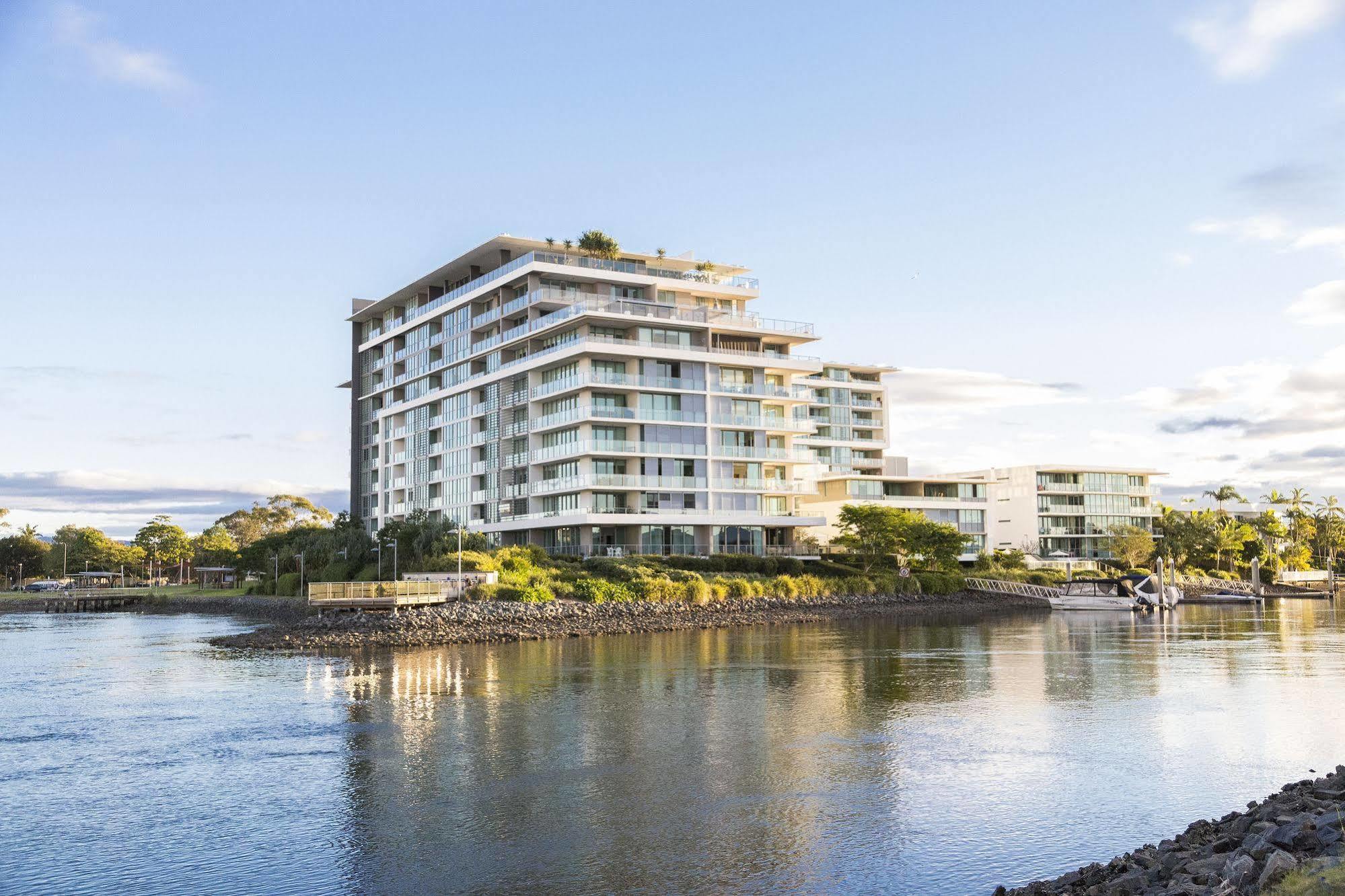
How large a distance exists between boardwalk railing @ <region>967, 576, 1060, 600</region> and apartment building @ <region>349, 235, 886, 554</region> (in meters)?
15.1

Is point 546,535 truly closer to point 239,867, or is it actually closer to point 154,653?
point 154,653

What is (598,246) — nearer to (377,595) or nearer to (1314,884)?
(377,595)

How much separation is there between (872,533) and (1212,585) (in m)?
39.1

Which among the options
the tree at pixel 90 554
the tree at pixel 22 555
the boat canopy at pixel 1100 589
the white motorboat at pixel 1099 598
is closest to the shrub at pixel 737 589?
the white motorboat at pixel 1099 598

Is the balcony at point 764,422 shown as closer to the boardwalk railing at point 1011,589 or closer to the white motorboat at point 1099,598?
the boardwalk railing at point 1011,589

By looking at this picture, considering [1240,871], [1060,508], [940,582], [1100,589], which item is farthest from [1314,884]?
[1060,508]

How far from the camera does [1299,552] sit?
5556 inches

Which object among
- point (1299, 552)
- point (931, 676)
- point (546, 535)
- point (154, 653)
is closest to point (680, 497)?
point (546, 535)

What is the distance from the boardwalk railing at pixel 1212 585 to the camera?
105 meters

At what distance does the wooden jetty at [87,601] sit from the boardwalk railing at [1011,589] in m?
83.9

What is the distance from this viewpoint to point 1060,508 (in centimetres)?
13500

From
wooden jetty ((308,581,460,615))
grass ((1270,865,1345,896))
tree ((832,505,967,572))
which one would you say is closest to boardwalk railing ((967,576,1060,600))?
tree ((832,505,967,572))

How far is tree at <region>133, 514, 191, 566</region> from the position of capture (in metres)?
151

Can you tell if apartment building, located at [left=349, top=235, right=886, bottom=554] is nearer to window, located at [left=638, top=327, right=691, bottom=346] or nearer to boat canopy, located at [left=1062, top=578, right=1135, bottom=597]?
window, located at [left=638, top=327, right=691, bottom=346]
